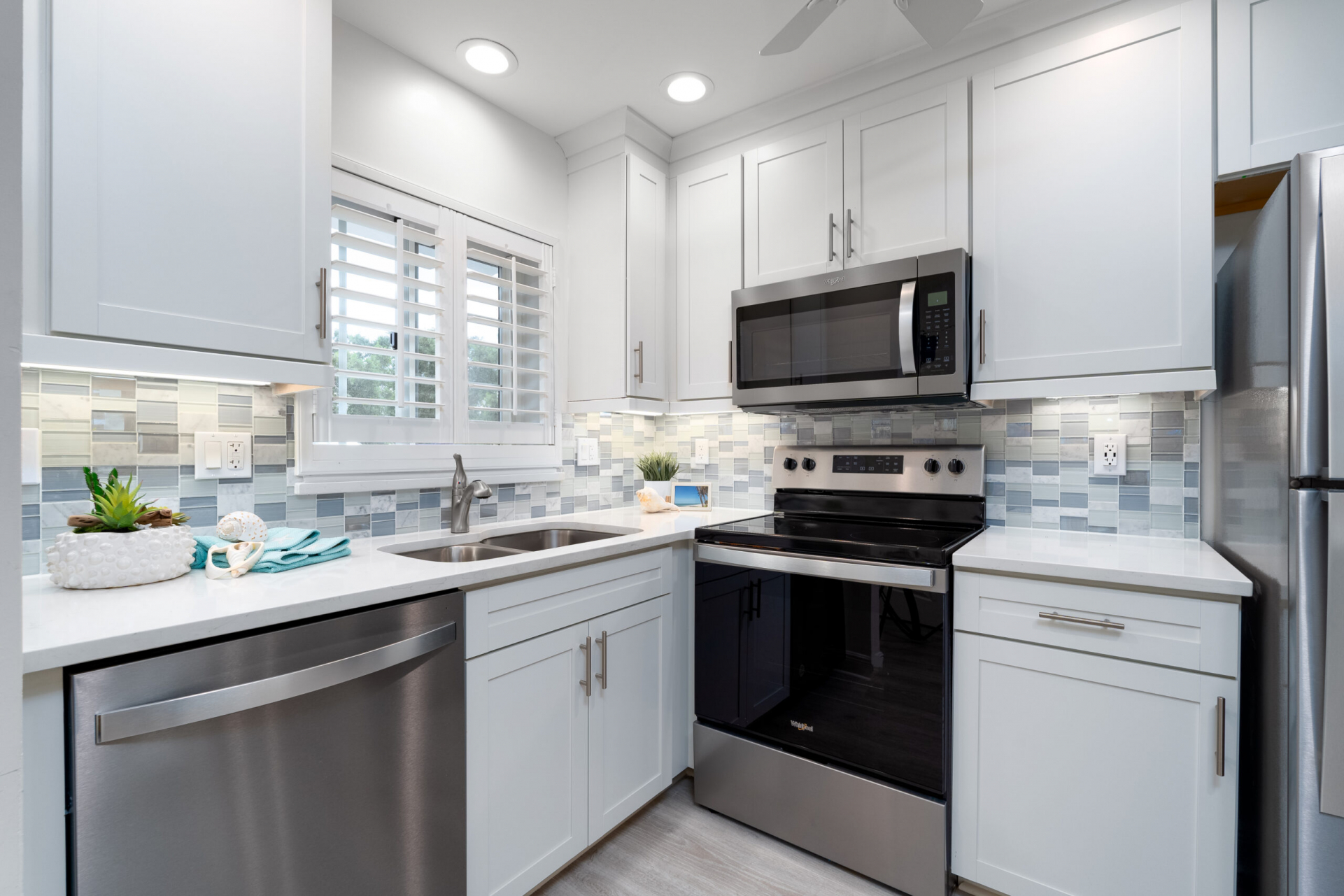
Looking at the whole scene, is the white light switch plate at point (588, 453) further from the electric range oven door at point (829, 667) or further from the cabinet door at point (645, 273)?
the electric range oven door at point (829, 667)

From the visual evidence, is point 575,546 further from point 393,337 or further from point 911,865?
point 911,865

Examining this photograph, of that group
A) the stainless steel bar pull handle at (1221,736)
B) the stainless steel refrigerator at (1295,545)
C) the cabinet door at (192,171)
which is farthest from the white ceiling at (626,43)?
the stainless steel bar pull handle at (1221,736)


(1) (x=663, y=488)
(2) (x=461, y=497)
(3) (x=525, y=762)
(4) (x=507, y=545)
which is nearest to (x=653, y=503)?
(1) (x=663, y=488)

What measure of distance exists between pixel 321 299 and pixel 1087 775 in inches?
84.7

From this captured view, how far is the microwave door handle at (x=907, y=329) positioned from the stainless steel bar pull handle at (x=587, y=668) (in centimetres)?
124

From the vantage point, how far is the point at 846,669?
68.7 inches

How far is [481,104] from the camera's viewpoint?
222cm

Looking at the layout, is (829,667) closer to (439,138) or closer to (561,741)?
(561,741)

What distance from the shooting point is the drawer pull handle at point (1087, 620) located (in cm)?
144

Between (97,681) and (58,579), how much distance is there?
1.38 ft

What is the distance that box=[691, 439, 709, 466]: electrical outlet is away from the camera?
2811 mm

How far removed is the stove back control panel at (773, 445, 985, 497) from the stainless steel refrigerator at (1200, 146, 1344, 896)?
74 centimetres

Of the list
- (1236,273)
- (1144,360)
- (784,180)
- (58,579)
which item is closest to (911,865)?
(1144,360)

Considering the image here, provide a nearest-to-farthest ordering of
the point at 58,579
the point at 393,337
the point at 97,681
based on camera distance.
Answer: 1. the point at 97,681
2. the point at 58,579
3. the point at 393,337
